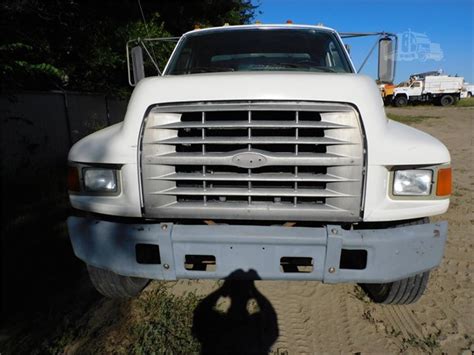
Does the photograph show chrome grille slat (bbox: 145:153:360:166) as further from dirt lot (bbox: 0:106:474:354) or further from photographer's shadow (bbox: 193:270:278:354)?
dirt lot (bbox: 0:106:474:354)

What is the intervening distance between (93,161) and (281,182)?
1.19 meters

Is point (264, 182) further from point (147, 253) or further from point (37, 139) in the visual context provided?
point (37, 139)

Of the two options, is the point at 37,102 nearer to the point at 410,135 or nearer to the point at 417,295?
the point at 410,135

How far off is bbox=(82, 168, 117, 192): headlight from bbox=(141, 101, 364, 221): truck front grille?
0.80 ft

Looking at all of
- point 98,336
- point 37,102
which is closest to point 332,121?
point 98,336

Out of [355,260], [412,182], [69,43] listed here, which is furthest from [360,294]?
[69,43]

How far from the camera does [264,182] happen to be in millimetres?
2160

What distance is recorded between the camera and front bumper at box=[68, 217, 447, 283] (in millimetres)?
2057

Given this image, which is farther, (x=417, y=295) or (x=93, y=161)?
(x=417, y=295)

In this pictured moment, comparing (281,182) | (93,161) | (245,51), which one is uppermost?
(245,51)

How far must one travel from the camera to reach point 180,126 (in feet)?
6.94

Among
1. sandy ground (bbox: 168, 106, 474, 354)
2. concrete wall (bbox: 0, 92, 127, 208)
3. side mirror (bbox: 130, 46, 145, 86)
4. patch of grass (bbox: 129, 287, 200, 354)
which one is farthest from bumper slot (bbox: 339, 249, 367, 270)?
concrete wall (bbox: 0, 92, 127, 208)

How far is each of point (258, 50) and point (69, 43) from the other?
364cm

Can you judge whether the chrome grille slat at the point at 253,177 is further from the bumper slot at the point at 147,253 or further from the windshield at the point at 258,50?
the windshield at the point at 258,50
